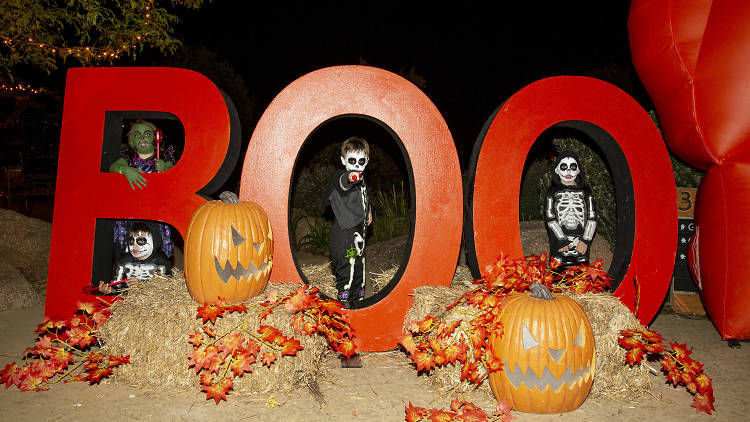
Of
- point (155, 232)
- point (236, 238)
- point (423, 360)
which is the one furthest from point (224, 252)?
point (423, 360)

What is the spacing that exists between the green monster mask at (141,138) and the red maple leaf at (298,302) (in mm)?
2401

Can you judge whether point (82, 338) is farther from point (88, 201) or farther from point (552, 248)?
point (552, 248)

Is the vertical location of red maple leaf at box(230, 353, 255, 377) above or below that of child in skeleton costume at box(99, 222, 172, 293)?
below

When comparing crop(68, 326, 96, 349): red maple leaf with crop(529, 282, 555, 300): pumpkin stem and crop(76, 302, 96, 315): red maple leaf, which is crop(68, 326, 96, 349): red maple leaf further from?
crop(529, 282, 555, 300): pumpkin stem

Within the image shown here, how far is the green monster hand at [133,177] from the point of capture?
4.06 metres

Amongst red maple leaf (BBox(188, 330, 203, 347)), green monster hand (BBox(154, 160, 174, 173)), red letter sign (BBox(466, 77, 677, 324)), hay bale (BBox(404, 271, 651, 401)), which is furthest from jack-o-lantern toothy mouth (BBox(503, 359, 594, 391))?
green monster hand (BBox(154, 160, 174, 173))

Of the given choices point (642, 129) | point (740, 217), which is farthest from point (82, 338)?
point (740, 217)

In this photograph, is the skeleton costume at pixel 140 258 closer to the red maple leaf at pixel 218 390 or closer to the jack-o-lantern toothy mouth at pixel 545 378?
the red maple leaf at pixel 218 390

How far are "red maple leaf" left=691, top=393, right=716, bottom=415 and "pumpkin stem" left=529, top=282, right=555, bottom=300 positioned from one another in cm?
113

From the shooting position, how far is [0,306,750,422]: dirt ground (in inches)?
124

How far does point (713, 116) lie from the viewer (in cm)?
424

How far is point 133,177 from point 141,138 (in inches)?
33.2

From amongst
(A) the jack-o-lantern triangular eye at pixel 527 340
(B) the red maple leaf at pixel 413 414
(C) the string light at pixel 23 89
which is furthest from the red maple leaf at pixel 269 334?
(C) the string light at pixel 23 89

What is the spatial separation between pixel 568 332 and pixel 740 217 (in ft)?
7.25
